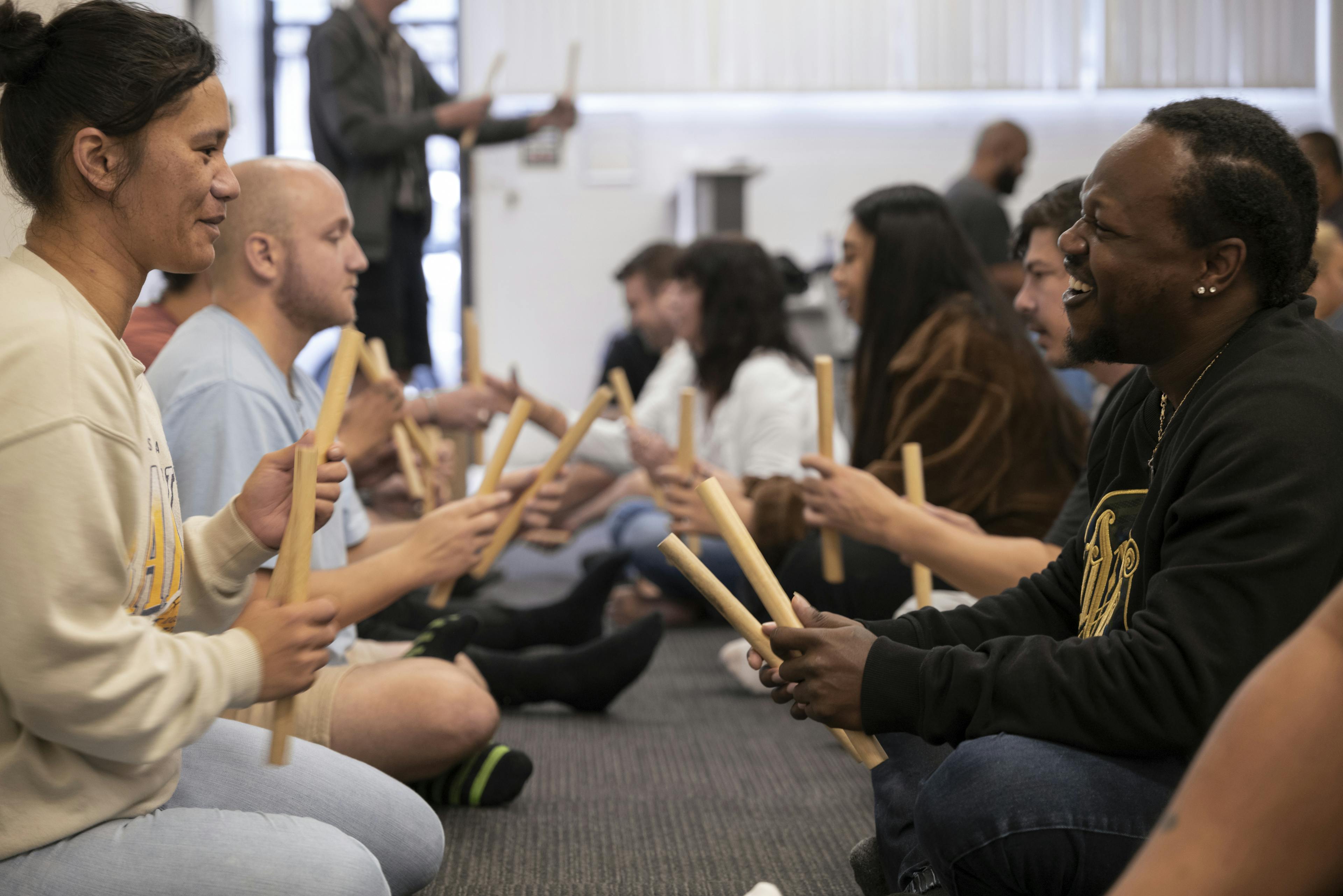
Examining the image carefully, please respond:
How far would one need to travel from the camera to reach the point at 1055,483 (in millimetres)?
1933

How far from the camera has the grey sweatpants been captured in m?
0.88

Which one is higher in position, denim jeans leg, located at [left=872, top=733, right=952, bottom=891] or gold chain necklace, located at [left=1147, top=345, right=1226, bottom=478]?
gold chain necklace, located at [left=1147, top=345, right=1226, bottom=478]

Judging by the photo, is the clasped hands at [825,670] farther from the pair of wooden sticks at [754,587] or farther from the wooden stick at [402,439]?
the wooden stick at [402,439]

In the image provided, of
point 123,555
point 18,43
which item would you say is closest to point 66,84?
point 18,43

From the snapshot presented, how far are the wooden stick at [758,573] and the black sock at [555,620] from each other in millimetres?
1251

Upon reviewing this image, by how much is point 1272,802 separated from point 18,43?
0.99m

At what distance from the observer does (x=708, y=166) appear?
5809mm

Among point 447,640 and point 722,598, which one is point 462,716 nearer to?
point 447,640

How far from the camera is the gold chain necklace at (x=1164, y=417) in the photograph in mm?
1009

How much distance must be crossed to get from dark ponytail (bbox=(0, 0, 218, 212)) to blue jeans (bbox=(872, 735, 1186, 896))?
840 mm

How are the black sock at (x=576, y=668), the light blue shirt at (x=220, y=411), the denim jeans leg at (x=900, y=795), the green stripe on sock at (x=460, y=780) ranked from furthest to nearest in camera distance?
the black sock at (x=576, y=668)
the green stripe on sock at (x=460, y=780)
the light blue shirt at (x=220, y=411)
the denim jeans leg at (x=900, y=795)

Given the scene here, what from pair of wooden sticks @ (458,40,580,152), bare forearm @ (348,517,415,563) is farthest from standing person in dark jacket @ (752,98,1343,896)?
pair of wooden sticks @ (458,40,580,152)

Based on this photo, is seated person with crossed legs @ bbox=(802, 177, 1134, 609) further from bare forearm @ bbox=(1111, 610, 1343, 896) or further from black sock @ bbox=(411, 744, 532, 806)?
bare forearm @ bbox=(1111, 610, 1343, 896)

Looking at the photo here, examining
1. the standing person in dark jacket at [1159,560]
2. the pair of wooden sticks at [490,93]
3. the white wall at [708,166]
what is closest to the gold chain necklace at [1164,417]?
Answer: the standing person in dark jacket at [1159,560]
